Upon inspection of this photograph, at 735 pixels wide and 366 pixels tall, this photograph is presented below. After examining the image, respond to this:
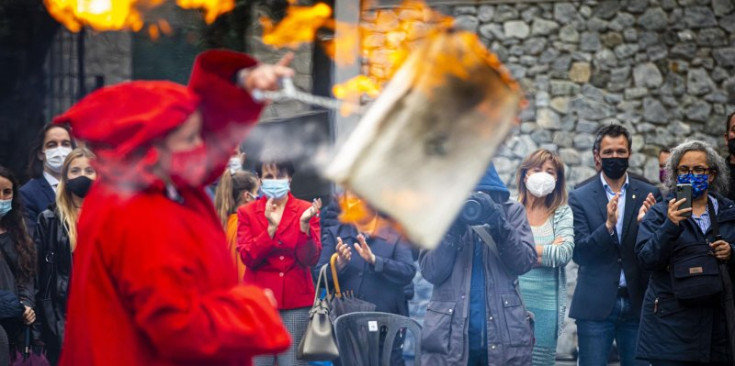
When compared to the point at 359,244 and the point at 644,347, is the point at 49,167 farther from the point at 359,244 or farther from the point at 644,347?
the point at 644,347

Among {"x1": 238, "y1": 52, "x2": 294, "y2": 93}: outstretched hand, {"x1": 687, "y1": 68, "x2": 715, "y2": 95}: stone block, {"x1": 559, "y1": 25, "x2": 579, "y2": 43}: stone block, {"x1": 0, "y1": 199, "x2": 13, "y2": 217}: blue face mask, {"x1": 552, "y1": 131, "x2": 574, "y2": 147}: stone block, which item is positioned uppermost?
{"x1": 559, "y1": 25, "x2": 579, "y2": 43}: stone block

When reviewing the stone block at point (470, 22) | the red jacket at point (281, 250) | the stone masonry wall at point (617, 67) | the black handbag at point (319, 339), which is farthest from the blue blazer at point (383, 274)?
the stone block at point (470, 22)

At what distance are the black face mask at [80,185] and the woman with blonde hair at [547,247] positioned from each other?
2.93m

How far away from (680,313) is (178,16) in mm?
5445

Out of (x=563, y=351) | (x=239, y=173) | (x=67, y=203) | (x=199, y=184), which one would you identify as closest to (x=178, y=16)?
(x=239, y=173)

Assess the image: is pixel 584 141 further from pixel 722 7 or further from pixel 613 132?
pixel 613 132

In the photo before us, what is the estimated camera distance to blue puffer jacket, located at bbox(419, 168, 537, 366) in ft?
19.6

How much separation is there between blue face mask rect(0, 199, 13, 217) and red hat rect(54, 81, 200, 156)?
11.1ft

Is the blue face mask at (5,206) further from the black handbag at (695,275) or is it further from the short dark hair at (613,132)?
the black handbag at (695,275)

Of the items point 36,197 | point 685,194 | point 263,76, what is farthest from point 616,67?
point 263,76

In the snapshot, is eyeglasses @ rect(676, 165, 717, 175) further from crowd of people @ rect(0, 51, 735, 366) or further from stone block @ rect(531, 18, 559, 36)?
stone block @ rect(531, 18, 559, 36)

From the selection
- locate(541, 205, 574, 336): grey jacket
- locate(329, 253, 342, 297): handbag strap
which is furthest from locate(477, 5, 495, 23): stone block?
locate(329, 253, 342, 297): handbag strap

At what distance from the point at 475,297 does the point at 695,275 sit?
52.8 inches

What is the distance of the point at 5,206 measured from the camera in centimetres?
639
